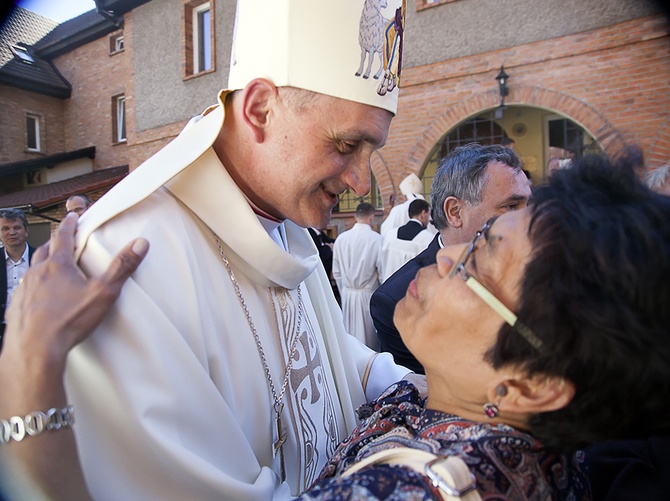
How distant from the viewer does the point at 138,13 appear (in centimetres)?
1231

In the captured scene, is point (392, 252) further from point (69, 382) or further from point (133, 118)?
point (133, 118)

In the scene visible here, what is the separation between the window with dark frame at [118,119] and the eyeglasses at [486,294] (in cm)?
1571

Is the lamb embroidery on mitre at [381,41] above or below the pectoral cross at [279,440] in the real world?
above

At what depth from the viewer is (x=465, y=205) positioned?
9.00 feet

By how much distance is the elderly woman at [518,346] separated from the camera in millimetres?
936

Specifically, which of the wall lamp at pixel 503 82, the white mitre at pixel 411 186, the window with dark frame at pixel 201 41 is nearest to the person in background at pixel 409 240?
the white mitre at pixel 411 186

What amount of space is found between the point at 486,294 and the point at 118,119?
16.1m

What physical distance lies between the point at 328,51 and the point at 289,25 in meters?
0.14

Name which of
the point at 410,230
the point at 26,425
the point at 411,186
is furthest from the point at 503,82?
the point at 26,425

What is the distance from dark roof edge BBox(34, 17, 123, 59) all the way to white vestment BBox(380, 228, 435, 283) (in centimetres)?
1193

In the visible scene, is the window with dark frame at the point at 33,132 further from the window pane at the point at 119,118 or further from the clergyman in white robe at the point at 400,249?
the clergyman in white robe at the point at 400,249

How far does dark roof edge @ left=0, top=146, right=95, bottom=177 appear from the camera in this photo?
13.8m

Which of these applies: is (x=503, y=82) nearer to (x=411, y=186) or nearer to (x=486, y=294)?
(x=411, y=186)

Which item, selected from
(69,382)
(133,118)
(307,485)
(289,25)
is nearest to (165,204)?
(69,382)
